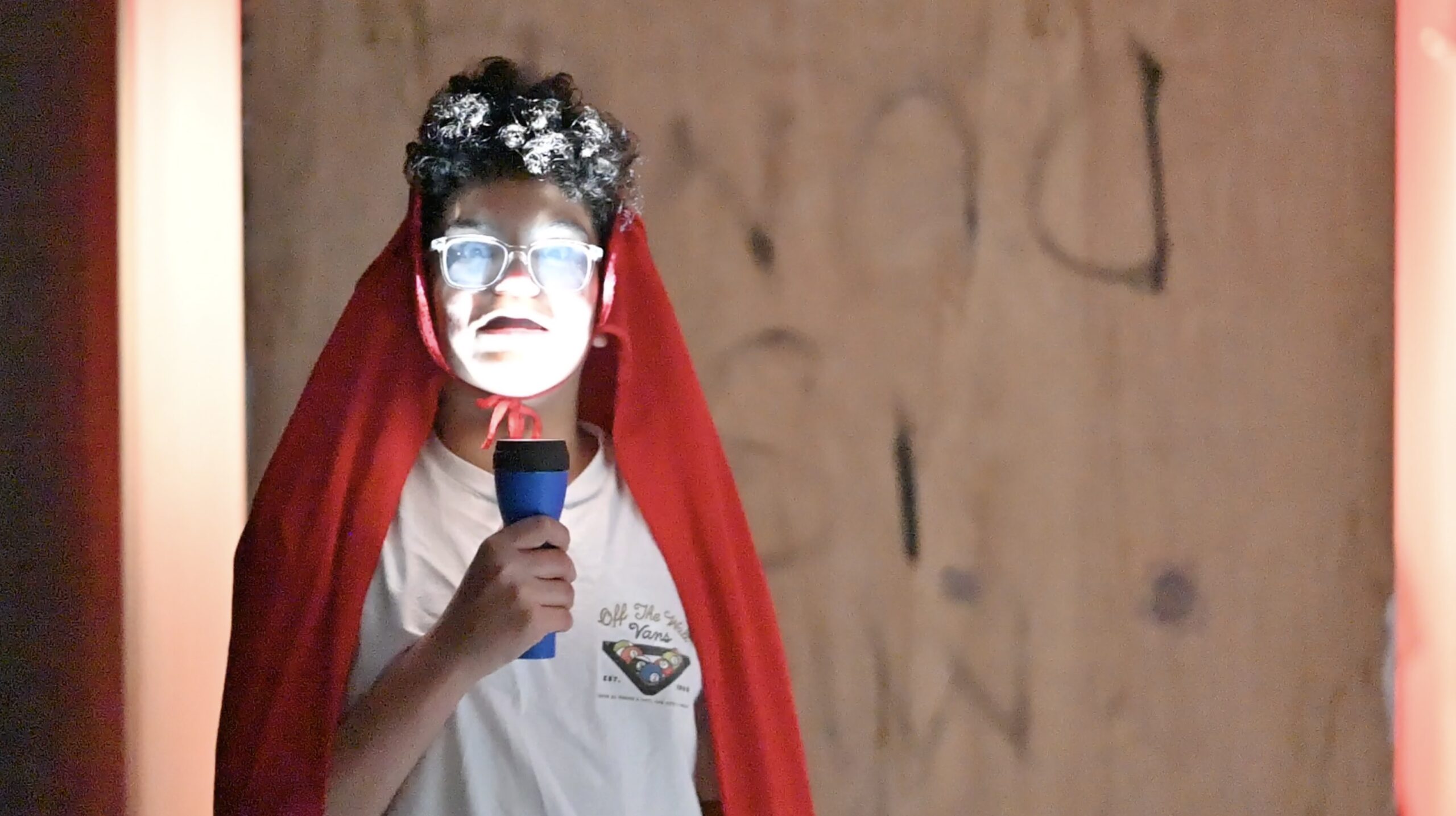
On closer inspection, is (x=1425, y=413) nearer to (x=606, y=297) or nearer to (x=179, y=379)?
(x=606, y=297)

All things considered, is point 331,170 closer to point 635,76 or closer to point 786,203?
point 635,76

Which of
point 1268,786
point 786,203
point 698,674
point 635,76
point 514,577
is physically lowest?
point 1268,786

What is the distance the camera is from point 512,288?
0.88 meters

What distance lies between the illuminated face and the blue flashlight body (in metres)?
0.08

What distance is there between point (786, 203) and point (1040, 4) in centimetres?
37

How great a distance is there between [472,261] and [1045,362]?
0.70 metres

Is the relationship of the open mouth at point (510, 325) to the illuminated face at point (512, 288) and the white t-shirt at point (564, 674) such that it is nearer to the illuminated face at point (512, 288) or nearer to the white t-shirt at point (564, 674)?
the illuminated face at point (512, 288)

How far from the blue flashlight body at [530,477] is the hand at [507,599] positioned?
0.01m

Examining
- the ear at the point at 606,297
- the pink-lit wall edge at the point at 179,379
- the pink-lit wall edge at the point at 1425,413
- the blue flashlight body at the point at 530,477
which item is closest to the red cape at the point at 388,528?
the ear at the point at 606,297

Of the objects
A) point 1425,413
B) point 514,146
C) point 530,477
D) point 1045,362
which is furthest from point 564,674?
point 1425,413

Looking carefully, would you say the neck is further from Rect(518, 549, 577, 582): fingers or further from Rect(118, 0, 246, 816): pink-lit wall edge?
Rect(118, 0, 246, 816): pink-lit wall edge

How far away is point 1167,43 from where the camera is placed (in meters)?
1.33

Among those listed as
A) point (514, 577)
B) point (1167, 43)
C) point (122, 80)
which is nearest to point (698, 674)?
point (514, 577)

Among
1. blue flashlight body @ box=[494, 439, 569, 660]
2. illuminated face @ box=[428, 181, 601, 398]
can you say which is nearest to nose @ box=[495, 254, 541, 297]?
illuminated face @ box=[428, 181, 601, 398]
